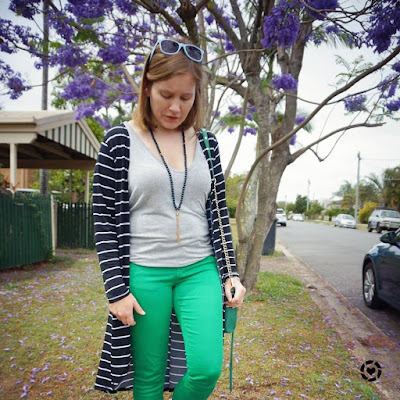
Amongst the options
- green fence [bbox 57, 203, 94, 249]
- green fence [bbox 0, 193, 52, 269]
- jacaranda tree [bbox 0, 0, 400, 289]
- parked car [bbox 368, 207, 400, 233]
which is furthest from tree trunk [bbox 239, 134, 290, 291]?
parked car [bbox 368, 207, 400, 233]

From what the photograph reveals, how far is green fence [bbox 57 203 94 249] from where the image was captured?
35.0 feet

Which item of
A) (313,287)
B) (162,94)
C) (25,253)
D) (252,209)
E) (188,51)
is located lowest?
(313,287)

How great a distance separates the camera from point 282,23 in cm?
326

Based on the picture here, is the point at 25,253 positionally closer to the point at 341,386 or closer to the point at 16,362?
the point at 16,362

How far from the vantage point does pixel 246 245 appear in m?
4.92

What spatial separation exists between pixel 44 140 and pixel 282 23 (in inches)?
299

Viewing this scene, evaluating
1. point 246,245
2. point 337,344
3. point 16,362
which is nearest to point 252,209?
point 246,245

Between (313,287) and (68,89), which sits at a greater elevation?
(68,89)

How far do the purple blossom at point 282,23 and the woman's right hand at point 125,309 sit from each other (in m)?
2.87

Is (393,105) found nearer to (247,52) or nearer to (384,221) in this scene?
(247,52)

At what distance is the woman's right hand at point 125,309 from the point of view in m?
1.46

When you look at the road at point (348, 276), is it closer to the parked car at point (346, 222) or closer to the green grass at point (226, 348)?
the green grass at point (226, 348)

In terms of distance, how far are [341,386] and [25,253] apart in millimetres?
6716

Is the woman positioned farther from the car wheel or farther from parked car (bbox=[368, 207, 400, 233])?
parked car (bbox=[368, 207, 400, 233])
